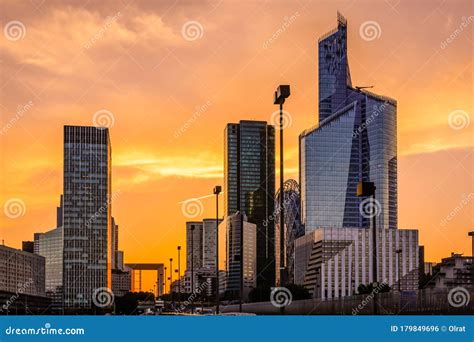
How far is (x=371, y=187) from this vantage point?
31906mm

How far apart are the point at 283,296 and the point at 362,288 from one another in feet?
549

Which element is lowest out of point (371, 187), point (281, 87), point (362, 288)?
point (362, 288)
